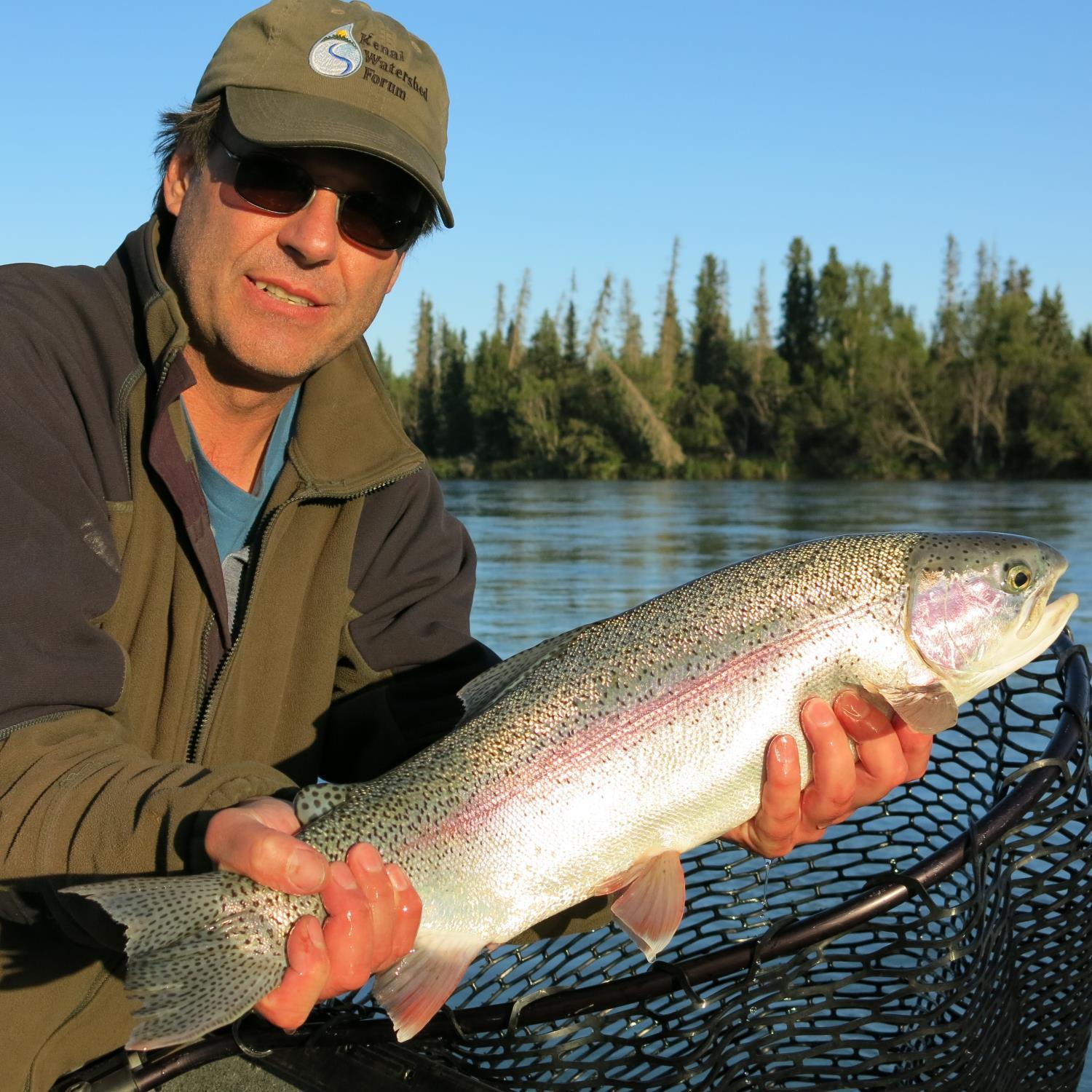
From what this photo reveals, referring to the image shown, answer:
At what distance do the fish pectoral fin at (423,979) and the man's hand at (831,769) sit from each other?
698 millimetres

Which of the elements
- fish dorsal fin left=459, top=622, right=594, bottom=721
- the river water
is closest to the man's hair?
fish dorsal fin left=459, top=622, right=594, bottom=721

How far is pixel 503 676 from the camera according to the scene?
100 inches

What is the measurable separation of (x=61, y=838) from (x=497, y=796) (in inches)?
30.1

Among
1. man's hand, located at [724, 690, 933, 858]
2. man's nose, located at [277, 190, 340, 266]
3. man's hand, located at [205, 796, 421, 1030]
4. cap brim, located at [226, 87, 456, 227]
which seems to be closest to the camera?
man's hand, located at [205, 796, 421, 1030]

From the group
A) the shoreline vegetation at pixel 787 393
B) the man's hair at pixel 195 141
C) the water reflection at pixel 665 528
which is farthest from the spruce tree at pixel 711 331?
the man's hair at pixel 195 141

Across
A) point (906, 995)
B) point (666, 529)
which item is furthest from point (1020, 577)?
point (666, 529)

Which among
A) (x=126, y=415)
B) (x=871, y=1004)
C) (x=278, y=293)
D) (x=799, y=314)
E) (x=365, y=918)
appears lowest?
(x=871, y=1004)

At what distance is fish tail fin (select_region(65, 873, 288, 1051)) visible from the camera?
1.79 m

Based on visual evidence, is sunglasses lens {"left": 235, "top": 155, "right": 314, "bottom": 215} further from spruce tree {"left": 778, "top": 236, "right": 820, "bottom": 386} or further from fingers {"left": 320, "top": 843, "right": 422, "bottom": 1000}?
spruce tree {"left": 778, "top": 236, "right": 820, "bottom": 386}

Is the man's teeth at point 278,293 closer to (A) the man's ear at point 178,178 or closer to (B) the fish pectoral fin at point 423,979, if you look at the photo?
(A) the man's ear at point 178,178

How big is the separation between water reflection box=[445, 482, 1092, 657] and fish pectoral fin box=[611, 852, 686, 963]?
5.79 metres

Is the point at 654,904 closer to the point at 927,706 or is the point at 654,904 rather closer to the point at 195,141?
the point at 927,706

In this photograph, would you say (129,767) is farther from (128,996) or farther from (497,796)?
(497,796)

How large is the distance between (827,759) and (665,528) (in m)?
18.4
